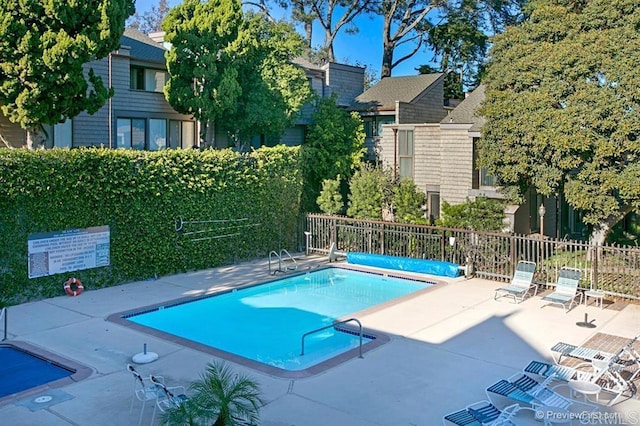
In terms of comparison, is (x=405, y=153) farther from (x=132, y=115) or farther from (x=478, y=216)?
(x=132, y=115)

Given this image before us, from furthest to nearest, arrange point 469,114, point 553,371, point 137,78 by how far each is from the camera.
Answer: point 137,78, point 469,114, point 553,371

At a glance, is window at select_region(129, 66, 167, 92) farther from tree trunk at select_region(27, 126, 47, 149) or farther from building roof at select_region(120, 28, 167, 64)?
tree trunk at select_region(27, 126, 47, 149)

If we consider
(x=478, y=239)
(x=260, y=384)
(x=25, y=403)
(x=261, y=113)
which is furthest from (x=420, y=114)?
Result: (x=25, y=403)

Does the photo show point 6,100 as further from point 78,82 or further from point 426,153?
point 426,153

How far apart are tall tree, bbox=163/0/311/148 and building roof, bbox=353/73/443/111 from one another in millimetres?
5506

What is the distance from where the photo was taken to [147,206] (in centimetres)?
1816

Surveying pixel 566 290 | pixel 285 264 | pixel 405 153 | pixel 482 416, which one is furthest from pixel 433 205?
pixel 482 416

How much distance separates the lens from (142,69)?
968 inches

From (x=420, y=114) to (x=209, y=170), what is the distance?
46.8ft

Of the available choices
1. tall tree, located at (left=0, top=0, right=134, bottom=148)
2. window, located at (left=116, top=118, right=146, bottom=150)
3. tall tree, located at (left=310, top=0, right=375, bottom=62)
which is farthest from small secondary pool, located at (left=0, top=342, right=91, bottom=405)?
tall tree, located at (left=310, top=0, right=375, bottom=62)

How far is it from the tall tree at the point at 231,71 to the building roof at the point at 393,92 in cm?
551

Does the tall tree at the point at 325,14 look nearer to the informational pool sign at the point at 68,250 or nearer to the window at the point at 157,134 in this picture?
the window at the point at 157,134

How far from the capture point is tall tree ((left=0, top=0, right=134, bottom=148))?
17656mm

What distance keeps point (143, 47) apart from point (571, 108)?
17665 millimetres
